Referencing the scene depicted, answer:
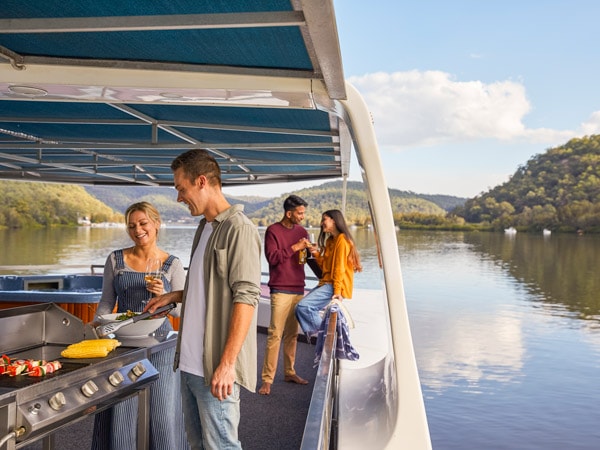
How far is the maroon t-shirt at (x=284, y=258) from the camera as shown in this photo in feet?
17.5

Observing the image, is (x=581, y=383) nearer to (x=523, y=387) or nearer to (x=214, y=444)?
(x=523, y=387)

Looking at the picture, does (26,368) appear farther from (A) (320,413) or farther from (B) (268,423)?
(B) (268,423)

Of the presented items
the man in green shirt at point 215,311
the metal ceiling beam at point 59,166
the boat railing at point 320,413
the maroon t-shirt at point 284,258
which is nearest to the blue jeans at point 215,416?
the man in green shirt at point 215,311

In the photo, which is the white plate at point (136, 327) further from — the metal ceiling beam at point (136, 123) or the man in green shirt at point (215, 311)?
the metal ceiling beam at point (136, 123)

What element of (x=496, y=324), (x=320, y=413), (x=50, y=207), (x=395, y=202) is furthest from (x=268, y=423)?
(x=496, y=324)

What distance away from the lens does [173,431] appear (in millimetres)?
3275

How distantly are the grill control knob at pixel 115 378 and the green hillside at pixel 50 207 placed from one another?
1613 inches

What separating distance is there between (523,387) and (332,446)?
148 feet

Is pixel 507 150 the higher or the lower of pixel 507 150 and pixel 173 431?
the higher

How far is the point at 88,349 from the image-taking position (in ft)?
8.64

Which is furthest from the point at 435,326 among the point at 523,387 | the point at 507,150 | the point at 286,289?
the point at 286,289

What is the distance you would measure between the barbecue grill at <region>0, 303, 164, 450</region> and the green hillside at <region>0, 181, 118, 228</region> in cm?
4063

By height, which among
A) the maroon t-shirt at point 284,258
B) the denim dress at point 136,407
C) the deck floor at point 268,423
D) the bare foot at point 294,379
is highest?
the maroon t-shirt at point 284,258

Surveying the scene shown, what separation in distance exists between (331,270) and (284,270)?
44 centimetres
